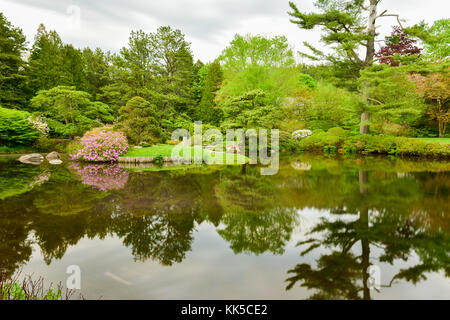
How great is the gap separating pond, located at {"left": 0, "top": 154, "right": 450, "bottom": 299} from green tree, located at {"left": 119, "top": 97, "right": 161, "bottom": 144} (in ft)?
26.0

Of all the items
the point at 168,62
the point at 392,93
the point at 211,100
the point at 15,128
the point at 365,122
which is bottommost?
the point at 15,128

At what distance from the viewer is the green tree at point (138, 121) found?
14.7 m

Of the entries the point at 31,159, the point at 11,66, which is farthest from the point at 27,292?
the point at 11,66

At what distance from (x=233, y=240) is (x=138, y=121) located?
41.5 ft

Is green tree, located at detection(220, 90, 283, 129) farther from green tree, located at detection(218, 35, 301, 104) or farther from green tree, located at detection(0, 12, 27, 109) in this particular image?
green tree, located at detection(0, 12, 27, 109)

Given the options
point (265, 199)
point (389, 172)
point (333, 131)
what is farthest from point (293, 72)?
point (265, 199)

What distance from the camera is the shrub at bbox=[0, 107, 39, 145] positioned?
637 inches

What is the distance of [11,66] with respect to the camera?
69.1 feet

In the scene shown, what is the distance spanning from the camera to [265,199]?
605cm

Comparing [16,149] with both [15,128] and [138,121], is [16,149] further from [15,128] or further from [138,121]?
[138,121]

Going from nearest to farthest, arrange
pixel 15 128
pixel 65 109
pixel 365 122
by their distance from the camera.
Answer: pixel 365 122
pixel 15 128
pixel 65 109

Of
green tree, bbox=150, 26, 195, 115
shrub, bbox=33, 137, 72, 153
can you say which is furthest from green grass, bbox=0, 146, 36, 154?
green tree, bbox=150, 26, 195, 115

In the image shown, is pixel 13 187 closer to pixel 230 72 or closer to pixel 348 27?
pixel 230 72
